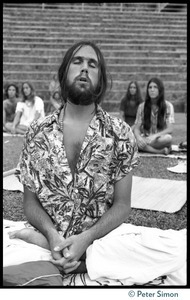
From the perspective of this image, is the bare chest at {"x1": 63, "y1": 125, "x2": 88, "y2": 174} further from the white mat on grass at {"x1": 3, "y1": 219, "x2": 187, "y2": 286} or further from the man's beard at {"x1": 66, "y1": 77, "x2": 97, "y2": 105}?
the white mat on grass at {"x1": 3, "y1": 219, "x2": 187, "y2": 286}

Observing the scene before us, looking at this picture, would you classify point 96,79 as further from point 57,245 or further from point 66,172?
point 57,245

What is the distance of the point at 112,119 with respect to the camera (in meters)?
1.97

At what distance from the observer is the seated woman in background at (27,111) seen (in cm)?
671

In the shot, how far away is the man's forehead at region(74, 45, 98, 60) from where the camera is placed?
1.92 metres

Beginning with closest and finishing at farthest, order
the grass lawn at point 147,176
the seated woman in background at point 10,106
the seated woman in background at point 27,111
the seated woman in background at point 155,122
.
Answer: the grass lawn at point 147,176 < the seated woman in background at point 155,122 < the seated woman in background at point 27,111 < the seated woman in background at point 10,106

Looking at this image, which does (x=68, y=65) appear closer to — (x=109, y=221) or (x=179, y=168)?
(x=109, y=221)

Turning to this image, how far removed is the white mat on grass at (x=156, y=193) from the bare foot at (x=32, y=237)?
135 centimetres

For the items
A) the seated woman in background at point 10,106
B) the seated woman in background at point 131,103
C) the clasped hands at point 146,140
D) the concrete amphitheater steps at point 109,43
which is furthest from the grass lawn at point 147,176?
the concrete amphitheater steps at point 109,43

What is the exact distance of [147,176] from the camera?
4152mm

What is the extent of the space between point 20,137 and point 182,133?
8.68 feet

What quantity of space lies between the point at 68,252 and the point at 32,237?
0.82 feet

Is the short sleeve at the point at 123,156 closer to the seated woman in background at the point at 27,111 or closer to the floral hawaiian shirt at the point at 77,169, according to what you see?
the floral hawaiian shirt at the point at 77,169

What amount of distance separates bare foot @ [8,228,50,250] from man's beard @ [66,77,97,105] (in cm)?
64

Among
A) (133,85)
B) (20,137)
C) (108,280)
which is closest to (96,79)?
(108,280)
